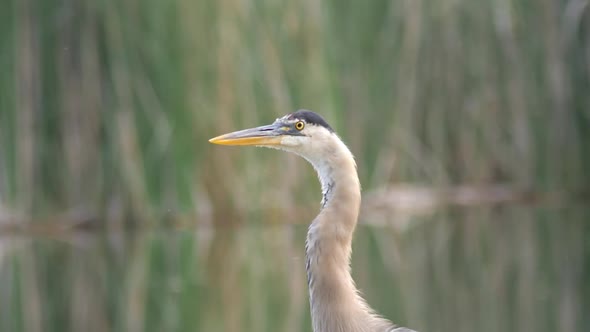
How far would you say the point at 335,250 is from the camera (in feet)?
16.3

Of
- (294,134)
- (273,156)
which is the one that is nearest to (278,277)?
(273,156)

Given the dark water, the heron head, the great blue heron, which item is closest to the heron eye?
the heron head

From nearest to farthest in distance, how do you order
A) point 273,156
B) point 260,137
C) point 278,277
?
1. point 260,137
2. point 278,277
3. point 273,156

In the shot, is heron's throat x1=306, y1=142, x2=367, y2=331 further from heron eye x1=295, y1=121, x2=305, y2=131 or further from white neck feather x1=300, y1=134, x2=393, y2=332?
heron eye x1=295, y1=121, x2=305, y2=131

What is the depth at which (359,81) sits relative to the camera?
14133 millimetres

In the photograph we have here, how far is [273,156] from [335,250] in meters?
7.38

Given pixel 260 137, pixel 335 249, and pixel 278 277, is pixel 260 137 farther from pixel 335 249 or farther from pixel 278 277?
pixel 278 277

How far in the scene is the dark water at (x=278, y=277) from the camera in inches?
321

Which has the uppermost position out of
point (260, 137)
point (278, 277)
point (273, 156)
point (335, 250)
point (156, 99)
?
point (156, 99)

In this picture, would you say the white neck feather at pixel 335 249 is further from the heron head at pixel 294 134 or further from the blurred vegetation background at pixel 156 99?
the blurred vegetation background at pixel 156 99

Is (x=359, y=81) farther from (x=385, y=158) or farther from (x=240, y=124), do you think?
(x=240, y=124)

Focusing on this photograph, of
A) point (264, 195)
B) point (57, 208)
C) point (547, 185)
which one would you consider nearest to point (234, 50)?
point (264, 195)

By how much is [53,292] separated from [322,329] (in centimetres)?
511

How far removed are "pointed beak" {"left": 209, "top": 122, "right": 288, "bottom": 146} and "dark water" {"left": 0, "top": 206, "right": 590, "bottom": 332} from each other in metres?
2.67
